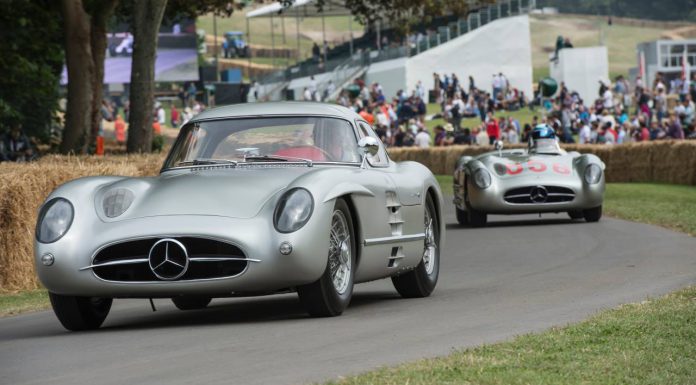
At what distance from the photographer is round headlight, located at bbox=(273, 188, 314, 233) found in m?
8.34

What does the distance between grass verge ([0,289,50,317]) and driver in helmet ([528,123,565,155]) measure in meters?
9.93

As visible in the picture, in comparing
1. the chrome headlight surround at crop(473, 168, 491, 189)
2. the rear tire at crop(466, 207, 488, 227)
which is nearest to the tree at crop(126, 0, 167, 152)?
the rear tire at crop(466, 207, 488, 227)

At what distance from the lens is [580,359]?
646 centimetres

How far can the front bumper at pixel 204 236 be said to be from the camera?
8.26 metres

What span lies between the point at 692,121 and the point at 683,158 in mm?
6233

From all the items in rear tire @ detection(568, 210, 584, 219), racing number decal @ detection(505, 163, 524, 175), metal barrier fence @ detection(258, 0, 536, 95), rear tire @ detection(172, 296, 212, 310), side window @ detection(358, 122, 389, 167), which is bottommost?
rear tire @ detection(568, 210, 584, 219)

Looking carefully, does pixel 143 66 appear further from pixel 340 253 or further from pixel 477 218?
pixel 340 253

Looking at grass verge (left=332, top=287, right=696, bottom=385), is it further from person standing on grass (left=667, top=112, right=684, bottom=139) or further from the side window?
person standing on grass (left=667, top=112, right=684, bottom=139)

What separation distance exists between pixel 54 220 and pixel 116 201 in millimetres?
389

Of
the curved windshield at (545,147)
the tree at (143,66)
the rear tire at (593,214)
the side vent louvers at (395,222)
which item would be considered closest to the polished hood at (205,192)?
the side vent louvers at (395,222)

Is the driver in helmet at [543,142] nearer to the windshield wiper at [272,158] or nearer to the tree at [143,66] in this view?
the tree at [143,66]

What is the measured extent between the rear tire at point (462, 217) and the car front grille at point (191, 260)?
12.9m

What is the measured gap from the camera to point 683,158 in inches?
1270

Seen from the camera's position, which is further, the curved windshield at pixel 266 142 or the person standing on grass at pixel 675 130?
the person standing on grass at pixel 675 130
